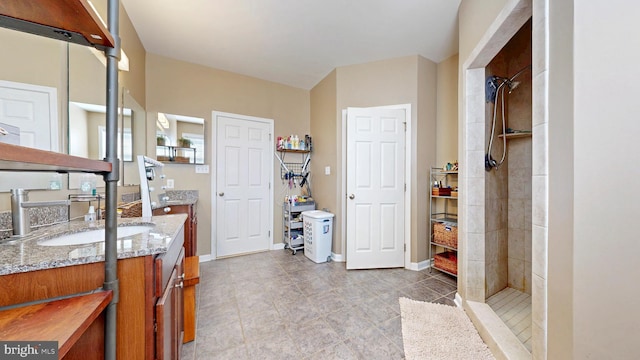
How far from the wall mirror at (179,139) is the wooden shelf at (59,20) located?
2432 millimetres

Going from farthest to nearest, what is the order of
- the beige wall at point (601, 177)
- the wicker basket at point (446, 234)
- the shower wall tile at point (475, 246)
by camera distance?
the wicker basket at point (446, 234) < the shower wall tile at point (475, 246) < the beige wall at point (601, 177)

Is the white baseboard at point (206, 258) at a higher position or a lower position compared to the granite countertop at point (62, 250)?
lower

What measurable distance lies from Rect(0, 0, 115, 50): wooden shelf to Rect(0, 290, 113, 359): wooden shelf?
2.54 feet

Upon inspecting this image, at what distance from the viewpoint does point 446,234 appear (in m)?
2.66

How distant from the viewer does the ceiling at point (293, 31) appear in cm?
209

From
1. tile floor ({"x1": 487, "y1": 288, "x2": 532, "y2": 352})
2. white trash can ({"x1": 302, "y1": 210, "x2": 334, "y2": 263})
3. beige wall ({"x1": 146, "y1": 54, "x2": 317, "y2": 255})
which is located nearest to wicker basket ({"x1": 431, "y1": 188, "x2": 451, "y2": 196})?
tile floor ({"x1": 487, "y1": 288, "x2": 532, "y2": 352})

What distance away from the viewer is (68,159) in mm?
572

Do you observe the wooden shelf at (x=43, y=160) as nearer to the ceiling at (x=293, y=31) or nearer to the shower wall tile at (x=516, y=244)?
the ceiling at (x=293, y=31)

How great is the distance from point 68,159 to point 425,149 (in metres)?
3.10

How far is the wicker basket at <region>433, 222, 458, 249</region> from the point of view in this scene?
8.46ft

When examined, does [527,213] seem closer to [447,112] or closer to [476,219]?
[476,219]

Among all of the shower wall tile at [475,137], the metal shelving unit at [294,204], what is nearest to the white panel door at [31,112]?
the metal shelving unit at [294,204]

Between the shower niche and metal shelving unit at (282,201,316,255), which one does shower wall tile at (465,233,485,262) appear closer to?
the shower niche

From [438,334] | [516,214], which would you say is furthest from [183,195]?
[516,214]
